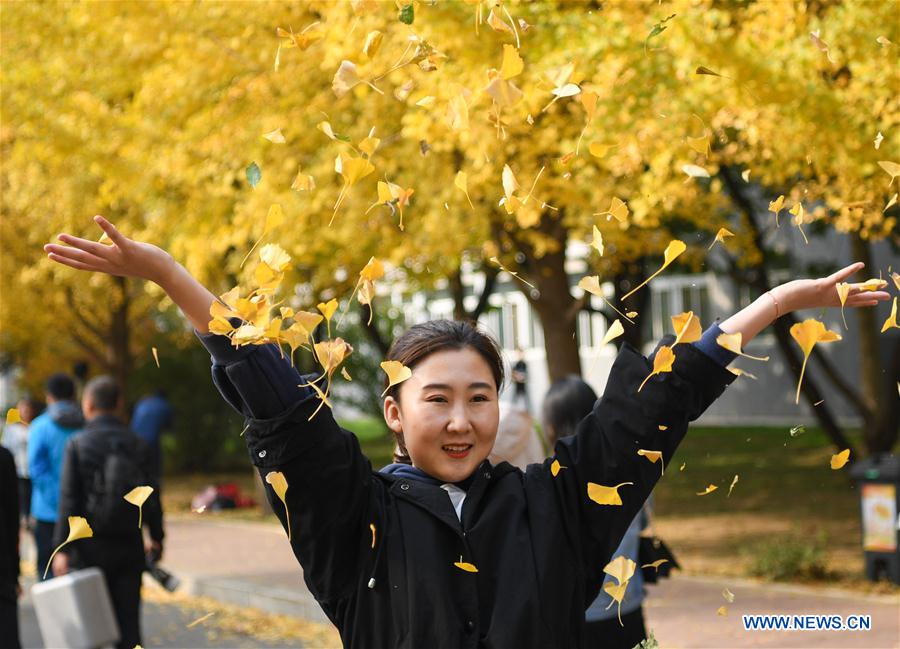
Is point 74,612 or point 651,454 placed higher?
point 651,454

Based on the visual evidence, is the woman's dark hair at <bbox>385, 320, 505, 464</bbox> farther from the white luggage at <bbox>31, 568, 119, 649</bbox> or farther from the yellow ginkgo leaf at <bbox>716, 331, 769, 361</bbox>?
the white luggage at <bbox>31, 568, 119, 649</bbox>

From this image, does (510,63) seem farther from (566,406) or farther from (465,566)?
(566,406)

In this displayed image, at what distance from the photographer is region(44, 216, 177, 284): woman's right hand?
8.13 ft

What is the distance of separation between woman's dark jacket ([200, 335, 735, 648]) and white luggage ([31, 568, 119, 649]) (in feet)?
8.49

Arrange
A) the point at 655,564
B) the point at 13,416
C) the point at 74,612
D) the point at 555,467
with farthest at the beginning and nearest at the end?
the point at 74,612
the point at 655,564
the point at 13,416
the point at 555,467

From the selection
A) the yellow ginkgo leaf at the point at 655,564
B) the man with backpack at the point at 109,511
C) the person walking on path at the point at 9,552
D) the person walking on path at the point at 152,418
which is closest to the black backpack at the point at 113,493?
the man with backpack at the point at 109,511

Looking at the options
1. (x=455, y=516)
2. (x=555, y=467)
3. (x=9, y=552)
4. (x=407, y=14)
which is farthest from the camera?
(x=9, y=552)

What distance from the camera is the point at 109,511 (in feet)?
24.3

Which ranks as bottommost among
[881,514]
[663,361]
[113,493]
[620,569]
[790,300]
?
[881,514]

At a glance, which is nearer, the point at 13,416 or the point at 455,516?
the point at 455,516

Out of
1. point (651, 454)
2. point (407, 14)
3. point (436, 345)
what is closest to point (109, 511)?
point (407, 14)

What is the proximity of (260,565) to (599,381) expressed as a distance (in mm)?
23167

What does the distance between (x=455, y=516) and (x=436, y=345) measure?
383 millimetres

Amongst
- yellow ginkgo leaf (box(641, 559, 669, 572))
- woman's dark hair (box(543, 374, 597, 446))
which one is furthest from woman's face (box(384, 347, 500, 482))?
woman's dark hair (box(543, 374, 597, 446))
